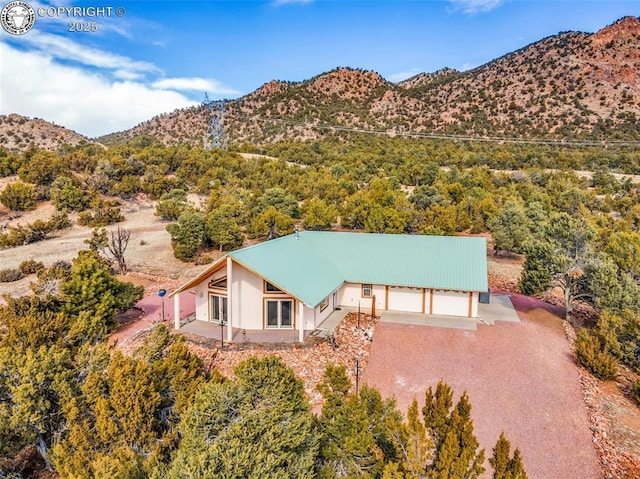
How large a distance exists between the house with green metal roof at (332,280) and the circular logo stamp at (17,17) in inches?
435

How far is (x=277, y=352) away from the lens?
13422mm

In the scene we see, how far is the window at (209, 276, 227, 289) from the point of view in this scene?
15.5 metres

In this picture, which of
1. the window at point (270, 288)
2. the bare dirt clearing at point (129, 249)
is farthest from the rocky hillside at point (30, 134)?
the window at point (270, 288)

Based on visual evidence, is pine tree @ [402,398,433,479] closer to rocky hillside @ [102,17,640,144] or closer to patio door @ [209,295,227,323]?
patio door @ [209,295,227,323]

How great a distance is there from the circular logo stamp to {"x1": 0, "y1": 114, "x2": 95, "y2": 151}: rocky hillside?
53.2 metres

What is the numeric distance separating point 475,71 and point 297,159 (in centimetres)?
4704

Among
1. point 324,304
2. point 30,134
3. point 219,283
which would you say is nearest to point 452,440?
point 324,304

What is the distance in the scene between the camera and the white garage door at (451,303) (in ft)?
55.9

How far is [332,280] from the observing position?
16.9 m

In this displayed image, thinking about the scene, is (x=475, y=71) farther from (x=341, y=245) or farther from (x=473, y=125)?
(x=341, y=245)

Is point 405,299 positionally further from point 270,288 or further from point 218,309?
point 218,309

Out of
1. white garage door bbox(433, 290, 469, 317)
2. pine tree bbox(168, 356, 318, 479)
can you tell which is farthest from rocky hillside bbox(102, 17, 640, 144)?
pine tree bbox(168, 356, 318, 479)

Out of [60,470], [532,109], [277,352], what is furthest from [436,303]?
[532,109]

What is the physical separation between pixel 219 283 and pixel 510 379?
34.7ft
